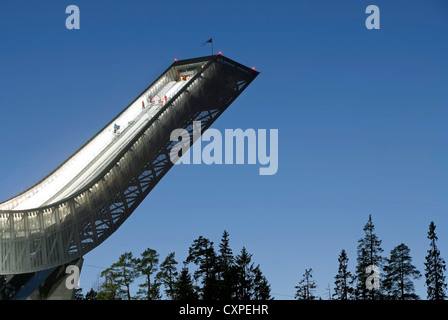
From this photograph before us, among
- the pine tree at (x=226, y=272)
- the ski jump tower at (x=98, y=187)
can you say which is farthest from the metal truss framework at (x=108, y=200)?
the pine tree at (x=226, y=272)

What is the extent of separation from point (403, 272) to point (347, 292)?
8.98m

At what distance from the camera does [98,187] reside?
42.5 metres

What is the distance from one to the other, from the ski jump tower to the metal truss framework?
59 millimetres

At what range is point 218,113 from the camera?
177 ft

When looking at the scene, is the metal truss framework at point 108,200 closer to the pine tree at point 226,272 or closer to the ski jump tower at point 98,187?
the ski jump tower at point 98,187

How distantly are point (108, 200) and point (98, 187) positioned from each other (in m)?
1.48

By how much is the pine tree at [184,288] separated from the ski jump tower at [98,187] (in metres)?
16.4

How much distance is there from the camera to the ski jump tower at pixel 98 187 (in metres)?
40.1

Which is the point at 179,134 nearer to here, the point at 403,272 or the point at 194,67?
the point at 194,67

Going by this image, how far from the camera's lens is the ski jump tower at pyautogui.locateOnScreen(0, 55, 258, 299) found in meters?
40.1

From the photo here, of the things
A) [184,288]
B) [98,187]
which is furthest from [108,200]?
[184,288]

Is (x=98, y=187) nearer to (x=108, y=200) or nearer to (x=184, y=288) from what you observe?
(x=108, y=200)

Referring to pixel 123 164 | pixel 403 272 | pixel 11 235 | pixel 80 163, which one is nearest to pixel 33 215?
pixel 11 235

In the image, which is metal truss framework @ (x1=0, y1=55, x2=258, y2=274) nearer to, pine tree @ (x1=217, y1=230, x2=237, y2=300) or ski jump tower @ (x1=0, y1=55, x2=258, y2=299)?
ski jump tower @ (x1=0, y1=55, x2=258, y2=299)
